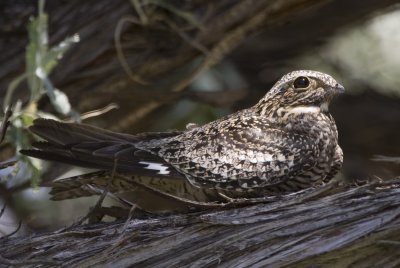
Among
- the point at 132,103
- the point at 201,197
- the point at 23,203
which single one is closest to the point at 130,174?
the point at 201,197

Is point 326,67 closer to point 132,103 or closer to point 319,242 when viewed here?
point 132,103

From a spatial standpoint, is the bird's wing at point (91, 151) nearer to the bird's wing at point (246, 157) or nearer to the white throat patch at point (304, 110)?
the bird's wing at point (246, 157)

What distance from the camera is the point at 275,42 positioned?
20.9 feet

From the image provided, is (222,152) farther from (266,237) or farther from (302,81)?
(266,237)

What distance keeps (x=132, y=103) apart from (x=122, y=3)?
61cm

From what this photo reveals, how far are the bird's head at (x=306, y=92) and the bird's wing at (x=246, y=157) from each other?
160mm

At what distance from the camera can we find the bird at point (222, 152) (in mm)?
4543

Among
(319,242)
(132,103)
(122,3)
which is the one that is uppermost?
(122,3)

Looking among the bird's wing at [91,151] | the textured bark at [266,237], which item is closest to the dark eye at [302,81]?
A: the bird's wing at [91,151]

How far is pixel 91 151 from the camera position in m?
4.52

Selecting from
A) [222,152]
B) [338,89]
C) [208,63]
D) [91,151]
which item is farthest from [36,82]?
[338,89]

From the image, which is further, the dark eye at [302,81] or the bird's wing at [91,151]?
the dark eye at [302,81]

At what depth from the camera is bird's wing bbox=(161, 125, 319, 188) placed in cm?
455

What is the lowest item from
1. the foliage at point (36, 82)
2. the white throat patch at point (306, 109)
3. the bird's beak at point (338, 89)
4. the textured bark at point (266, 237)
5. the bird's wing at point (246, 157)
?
the textured bark at point (266, 237)
